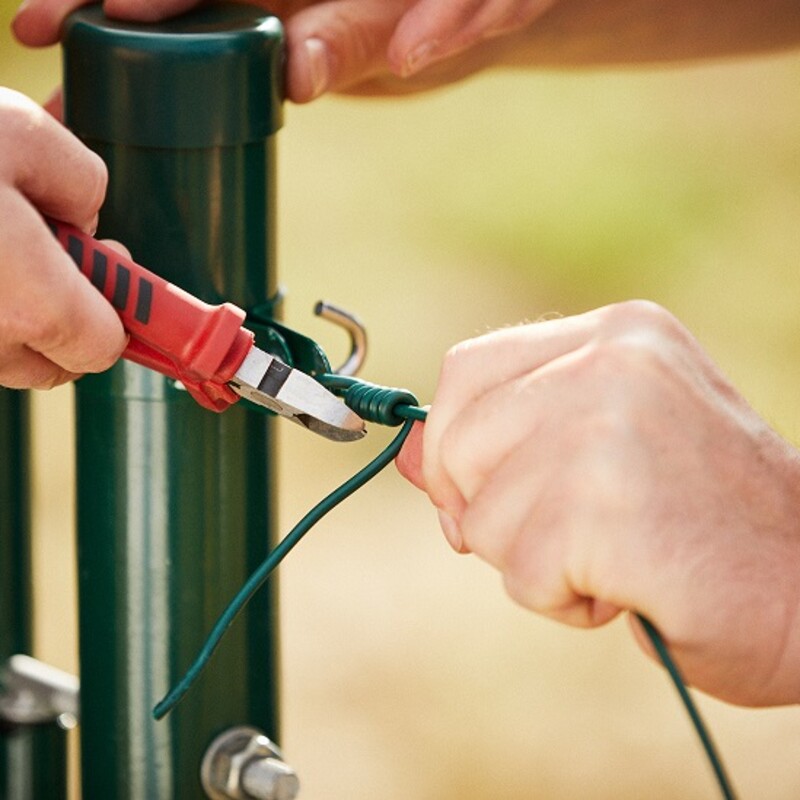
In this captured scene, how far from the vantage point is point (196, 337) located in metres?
0.64

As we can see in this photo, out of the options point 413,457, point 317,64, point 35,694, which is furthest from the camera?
point 35,694

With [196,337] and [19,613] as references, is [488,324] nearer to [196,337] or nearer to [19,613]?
[19,613]

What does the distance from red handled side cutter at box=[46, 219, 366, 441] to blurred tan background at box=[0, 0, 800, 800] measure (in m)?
0.51

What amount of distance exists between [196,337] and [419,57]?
12.3 inches

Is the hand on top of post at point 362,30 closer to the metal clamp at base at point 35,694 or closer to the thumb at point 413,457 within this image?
the thumb at point 413,457

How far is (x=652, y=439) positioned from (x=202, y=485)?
27 cm

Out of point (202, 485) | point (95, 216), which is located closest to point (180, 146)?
point (95, 216)

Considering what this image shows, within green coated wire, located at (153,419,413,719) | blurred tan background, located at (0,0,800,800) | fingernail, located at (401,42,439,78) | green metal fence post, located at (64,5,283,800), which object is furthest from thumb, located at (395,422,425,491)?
blurred tan background, located at (0,0,800,800)

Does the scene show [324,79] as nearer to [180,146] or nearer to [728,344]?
[180,146]

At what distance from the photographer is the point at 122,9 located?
0.73 m

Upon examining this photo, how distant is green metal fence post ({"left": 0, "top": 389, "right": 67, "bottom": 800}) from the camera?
92 centimetres

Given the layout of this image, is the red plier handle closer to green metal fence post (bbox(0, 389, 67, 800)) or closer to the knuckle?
the knuckle

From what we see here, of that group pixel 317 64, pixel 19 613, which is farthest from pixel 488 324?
pixel 317 64

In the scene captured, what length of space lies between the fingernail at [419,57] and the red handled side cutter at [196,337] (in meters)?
0.29
